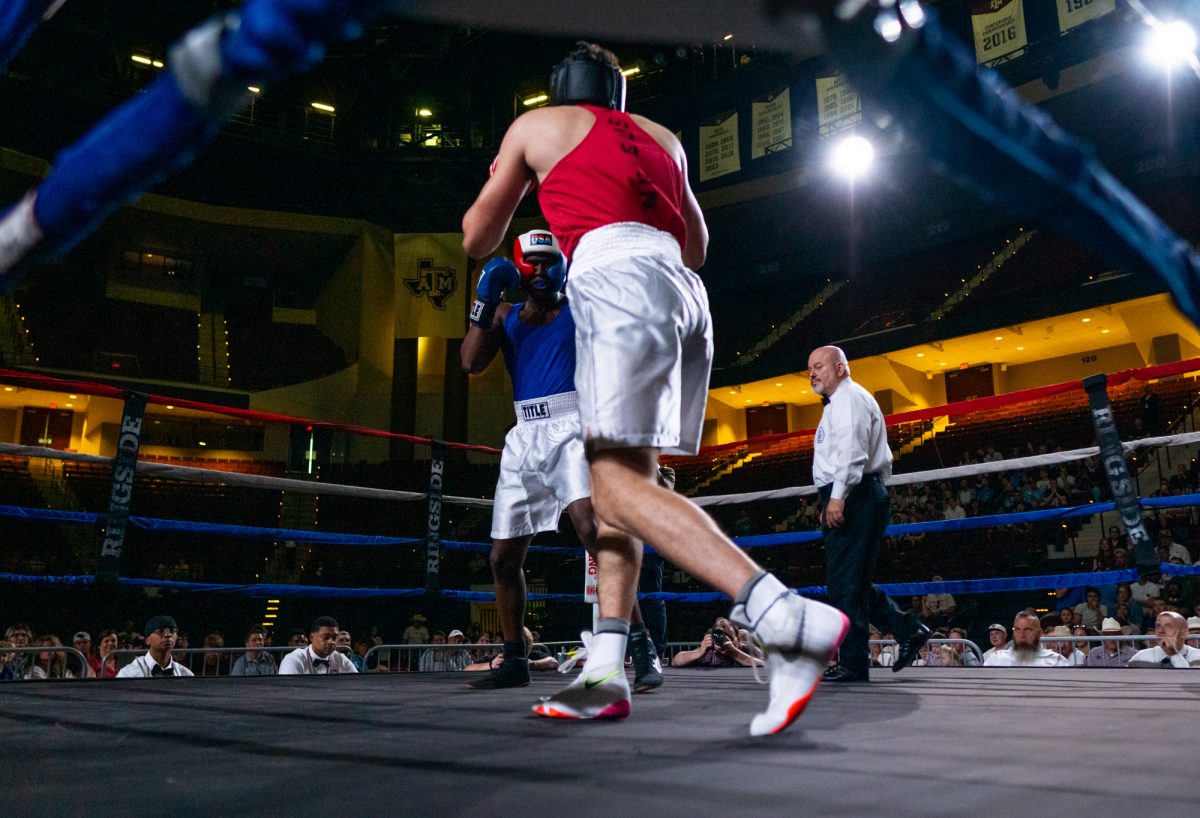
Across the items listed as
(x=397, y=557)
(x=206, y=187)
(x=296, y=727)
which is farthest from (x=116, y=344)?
(x=296, y=727)

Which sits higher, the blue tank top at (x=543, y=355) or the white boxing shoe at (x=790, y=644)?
the blue tank top at (x=543, y=355)

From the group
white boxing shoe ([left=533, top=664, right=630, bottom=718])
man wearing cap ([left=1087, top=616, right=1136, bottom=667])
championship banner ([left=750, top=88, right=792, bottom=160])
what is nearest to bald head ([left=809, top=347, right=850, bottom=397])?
white boxing shoe ([left=533, top=664, right=630, bottom=718])

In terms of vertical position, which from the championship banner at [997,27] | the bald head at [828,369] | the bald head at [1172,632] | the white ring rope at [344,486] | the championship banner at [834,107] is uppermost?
the championship banner at [997,27]

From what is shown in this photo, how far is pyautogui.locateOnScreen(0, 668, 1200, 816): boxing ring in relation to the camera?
76 centimetres

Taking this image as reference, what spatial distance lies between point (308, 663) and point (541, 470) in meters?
2.26

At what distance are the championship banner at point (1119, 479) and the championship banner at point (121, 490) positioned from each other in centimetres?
296

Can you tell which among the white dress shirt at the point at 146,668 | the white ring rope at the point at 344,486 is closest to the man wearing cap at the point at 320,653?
the white dress shirt at the point at 146,668

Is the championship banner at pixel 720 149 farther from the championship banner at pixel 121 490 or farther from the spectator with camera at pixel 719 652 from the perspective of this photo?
the championship banner at pixel 121 490

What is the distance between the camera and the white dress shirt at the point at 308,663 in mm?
4055

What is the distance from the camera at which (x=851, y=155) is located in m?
10.3

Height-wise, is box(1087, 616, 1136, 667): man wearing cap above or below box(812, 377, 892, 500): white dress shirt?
below

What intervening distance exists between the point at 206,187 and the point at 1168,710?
45.9 ft

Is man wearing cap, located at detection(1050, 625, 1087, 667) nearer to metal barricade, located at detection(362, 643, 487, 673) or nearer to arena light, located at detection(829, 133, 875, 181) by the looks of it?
metal barricade, located at detection(362, 643, 487, 673)

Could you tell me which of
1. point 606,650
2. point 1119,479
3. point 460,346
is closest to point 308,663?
point 606,650
